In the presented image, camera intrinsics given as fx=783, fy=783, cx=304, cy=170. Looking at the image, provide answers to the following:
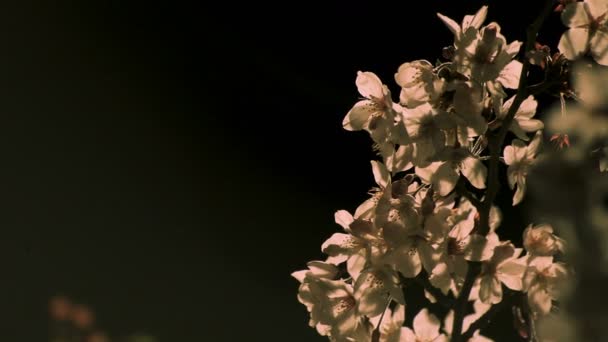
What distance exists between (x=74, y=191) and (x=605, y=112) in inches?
97.2

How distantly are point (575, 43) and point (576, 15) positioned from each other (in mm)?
29

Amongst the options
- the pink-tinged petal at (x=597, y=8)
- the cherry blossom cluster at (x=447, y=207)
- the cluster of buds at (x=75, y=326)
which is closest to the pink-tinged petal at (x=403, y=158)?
the cherry blossom cluster at (x=447, y=207)

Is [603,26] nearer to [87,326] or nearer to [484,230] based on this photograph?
[484,230]

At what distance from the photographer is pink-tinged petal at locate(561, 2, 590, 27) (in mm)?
716

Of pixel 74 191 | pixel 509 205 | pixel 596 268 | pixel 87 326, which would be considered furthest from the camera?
pixel 74 191

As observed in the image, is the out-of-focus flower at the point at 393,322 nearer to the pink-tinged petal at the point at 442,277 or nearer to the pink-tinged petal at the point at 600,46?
the pink-tinged petal at the point at 442,277

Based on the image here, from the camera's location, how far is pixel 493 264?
2.32 feet

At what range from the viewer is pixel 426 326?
0.81m

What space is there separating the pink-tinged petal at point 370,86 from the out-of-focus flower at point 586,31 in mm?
177

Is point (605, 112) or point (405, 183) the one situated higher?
point (405, 183)

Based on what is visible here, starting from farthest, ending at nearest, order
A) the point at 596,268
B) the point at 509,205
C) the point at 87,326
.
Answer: the point at 509,205
the point at 87,326
the point at 596,268

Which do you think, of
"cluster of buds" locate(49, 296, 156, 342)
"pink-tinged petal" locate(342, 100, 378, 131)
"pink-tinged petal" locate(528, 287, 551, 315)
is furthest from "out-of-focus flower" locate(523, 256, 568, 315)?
"cluster of buds" locate(49, 296, 156, 342)

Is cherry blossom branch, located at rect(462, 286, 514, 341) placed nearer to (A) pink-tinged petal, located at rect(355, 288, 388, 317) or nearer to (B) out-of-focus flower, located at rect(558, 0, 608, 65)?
(A) pink-tinged petal, located at rect(355, 288, 388, 317)

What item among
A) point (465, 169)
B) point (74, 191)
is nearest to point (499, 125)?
point (465, 169)
